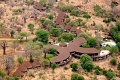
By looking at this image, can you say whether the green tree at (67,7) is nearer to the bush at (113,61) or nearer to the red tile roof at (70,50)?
the red tile roof at (70,50)

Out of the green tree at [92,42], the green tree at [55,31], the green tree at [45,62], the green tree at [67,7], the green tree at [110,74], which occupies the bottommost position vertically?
the green tree at [110,74]

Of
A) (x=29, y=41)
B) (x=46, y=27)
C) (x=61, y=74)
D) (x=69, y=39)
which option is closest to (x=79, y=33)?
(x=69, y=39)

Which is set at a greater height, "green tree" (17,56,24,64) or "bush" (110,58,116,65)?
"green tree" (17,56,24,64)

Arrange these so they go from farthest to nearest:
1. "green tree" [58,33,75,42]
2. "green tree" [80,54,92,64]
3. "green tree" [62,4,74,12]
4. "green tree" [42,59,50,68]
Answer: "green tree" [62,4,74,12]
"green tree" [58,33,75,42]
"green tree" [80,54,92,64]
"green tree" [42,59,50,68]

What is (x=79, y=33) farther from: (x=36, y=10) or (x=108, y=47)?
(x=36, y=10)

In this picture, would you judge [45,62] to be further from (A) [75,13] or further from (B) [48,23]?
(A) [75,13]

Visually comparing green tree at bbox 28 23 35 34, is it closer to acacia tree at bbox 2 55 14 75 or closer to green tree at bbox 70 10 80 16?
acacia tree at bbox 2 55 14 75

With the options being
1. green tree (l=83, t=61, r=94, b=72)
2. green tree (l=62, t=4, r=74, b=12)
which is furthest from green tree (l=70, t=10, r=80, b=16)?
green tree (l=83, t=61, r=94, b=72)

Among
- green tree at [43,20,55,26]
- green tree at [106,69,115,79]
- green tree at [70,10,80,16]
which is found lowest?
green tree at [106,69,115,79]

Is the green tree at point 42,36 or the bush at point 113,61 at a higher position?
the green tree at point 42,36

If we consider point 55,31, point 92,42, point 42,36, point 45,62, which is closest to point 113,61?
point 92,42

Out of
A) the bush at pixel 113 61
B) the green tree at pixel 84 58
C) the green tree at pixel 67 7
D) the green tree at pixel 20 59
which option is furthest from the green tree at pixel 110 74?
the green tree at pixel 67 7
